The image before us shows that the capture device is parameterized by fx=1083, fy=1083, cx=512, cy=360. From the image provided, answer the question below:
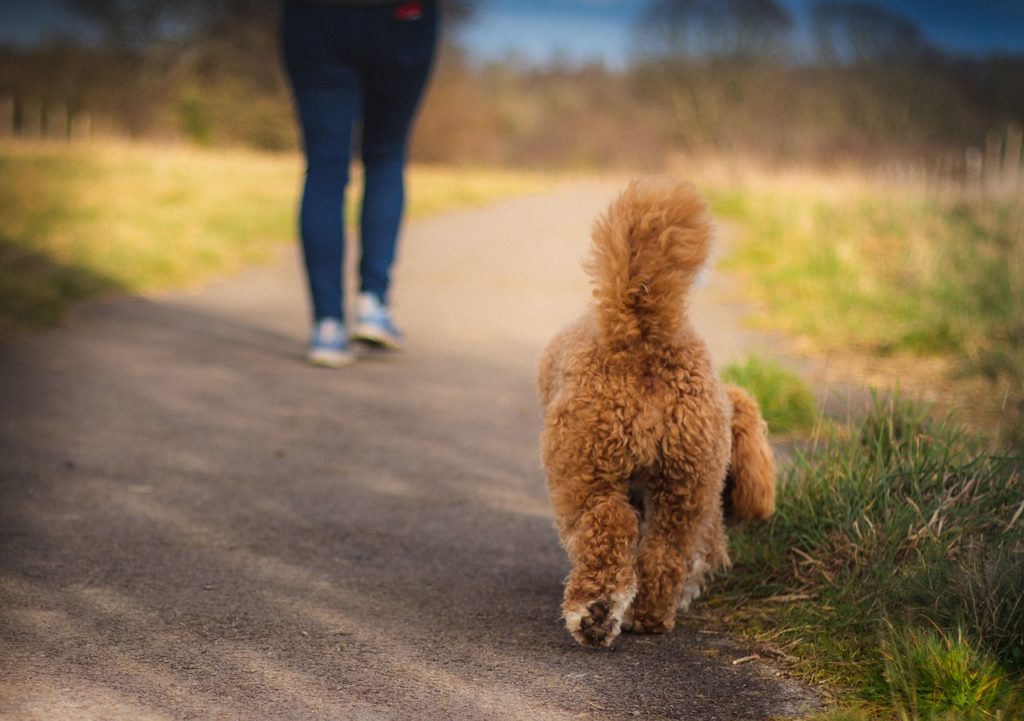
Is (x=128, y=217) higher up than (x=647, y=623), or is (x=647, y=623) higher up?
(x=128, y=217)

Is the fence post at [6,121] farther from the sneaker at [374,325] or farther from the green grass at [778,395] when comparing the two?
the green grass at [778,395]

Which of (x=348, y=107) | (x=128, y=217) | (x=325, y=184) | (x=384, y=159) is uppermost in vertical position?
(x=348, y=107)

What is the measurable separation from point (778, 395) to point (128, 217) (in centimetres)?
843

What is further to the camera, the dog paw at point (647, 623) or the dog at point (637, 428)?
the dog paw at point (647, 623)

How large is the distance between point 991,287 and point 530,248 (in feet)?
19.6

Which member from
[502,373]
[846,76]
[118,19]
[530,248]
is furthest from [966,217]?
[118,19]

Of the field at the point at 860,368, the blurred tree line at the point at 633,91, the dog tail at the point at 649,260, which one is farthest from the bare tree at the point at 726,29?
the dog tail at the point at 649,260

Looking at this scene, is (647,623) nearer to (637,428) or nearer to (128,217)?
(637,428)

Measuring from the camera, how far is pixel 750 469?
302 centimetres

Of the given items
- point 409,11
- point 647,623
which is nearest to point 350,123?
point 409,11

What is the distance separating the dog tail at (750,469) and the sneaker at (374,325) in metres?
3.49

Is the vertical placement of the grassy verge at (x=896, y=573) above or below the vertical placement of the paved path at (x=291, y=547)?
above

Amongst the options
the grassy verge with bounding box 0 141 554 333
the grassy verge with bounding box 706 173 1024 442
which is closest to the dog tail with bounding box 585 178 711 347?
the grassy verge with bounding box 706 173 1024 442

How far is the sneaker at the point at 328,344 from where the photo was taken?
604 cm
